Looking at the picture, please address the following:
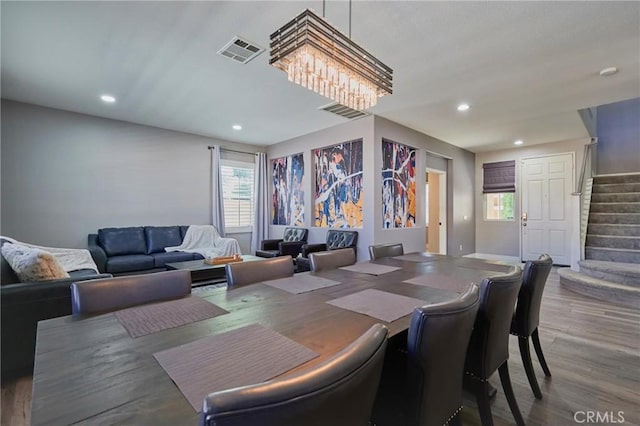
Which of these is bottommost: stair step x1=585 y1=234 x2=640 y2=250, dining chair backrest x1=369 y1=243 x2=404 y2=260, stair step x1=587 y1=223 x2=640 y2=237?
stair step x1=585 y1=234 x2=640 y2=250

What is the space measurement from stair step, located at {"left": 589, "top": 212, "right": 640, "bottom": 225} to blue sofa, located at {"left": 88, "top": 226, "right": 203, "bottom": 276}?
6829 millimetres

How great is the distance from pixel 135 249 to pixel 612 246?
7.61 metres

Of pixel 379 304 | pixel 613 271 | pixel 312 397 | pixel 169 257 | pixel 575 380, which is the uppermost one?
pixel 312 397

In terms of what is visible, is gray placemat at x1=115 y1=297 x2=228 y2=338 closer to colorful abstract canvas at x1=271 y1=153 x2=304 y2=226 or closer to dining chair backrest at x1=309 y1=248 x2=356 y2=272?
dining chair backrest at x1=309 y1=248 x2=356 y2=272

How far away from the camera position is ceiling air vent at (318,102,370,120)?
13.8 feet

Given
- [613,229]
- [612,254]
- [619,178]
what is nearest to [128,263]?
[612,254]

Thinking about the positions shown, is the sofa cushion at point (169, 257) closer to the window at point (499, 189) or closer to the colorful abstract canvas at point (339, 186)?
the colorful abstract canvas at point (339, 186)

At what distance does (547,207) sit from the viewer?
251 inches

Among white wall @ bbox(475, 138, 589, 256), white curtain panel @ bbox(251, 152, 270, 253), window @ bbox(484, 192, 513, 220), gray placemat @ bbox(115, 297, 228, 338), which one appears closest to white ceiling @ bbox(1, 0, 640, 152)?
white wall @ bbox(475, 138, 589, 256)

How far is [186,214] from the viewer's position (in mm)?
5582

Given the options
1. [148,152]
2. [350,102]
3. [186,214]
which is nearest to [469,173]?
[350,102]

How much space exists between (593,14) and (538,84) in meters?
1.32

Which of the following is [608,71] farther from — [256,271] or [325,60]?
[256,271]

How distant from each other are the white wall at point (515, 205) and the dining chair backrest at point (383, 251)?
5424 mm
